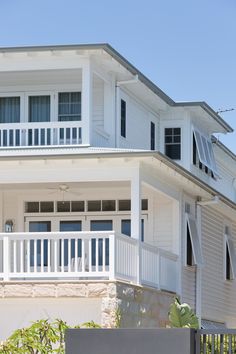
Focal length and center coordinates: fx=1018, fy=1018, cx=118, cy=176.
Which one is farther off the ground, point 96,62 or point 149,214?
point 96,62

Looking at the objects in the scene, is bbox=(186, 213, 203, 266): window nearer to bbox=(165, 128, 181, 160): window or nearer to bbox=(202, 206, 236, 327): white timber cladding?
bbox=(202, 206, 236, 327): white timber cladding

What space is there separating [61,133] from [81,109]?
0.76 metres

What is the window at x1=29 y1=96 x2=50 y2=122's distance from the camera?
982 inches

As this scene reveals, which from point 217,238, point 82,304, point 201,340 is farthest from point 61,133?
point 201,340

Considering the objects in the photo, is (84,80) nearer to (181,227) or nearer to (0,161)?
(0,161)

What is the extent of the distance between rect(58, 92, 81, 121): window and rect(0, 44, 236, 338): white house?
2cm

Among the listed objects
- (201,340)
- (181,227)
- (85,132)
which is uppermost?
(85,132)

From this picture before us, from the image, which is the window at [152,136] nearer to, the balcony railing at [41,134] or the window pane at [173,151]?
the window pane at [173,151]

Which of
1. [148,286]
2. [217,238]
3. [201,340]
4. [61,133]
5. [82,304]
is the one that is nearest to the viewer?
[201,340]

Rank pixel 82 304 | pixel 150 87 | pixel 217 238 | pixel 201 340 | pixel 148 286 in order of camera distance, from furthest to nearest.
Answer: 1. pixel 217 238
2. pixel 150 87
3. pixel 148 286
4. pixel 82 304
5. pixel 201 340

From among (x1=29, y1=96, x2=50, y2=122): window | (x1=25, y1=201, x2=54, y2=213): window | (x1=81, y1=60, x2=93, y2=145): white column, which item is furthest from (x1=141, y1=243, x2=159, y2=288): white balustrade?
(x1=29, y1=96, x2=50, y2=122): window

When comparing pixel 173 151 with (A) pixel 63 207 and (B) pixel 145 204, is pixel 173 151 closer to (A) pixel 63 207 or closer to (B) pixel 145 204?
(B) pixel 145 204

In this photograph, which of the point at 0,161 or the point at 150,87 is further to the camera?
the point at 150,87

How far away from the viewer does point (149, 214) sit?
82.5 feet
